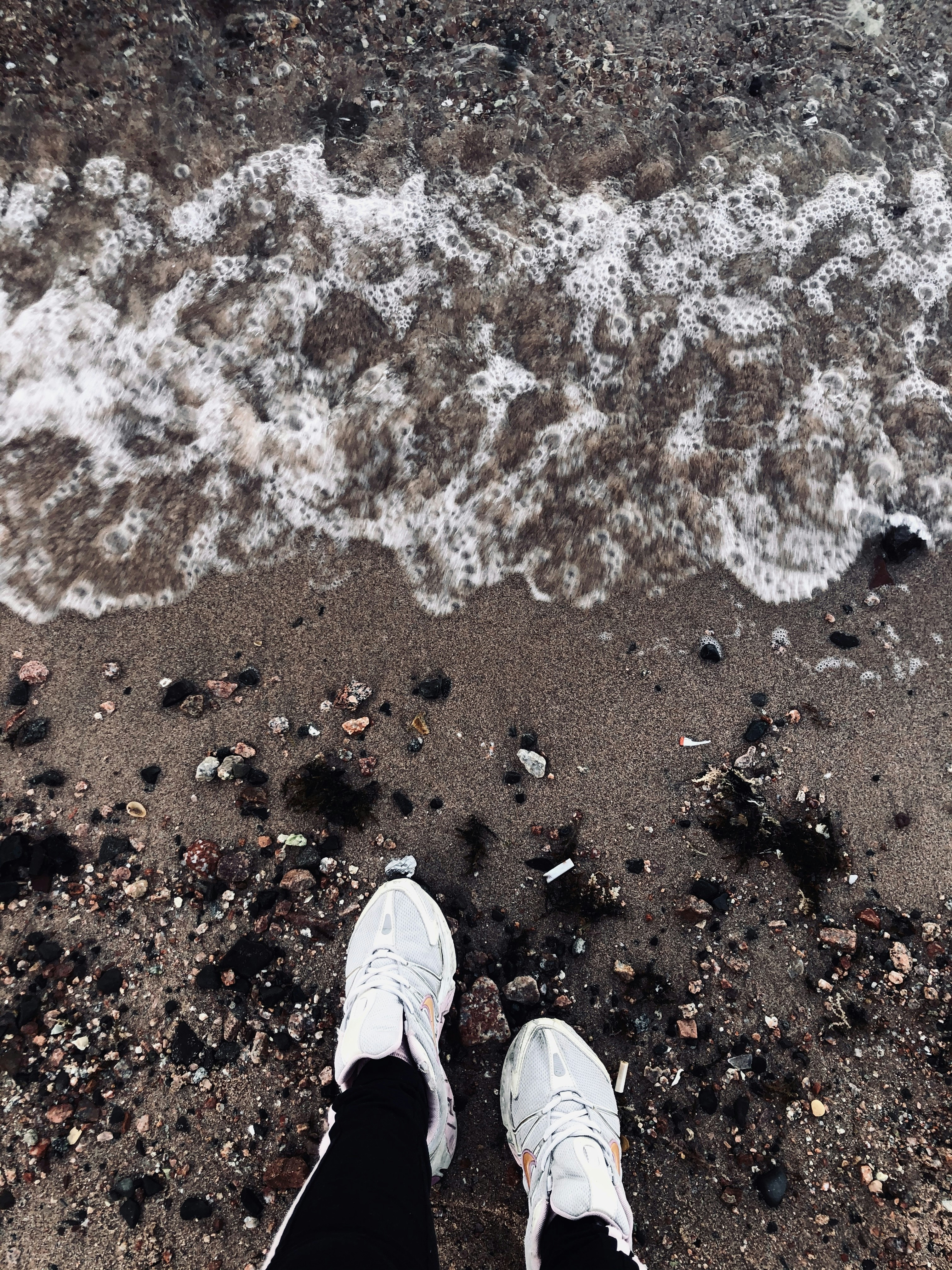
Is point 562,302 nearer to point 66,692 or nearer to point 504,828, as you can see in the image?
point 504,828

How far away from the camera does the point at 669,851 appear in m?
2.91

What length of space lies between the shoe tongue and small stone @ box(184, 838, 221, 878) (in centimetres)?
87

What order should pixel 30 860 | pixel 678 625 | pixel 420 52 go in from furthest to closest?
pixel 420 52
pixel 678 625
pixel 30 860

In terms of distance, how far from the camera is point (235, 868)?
286 centimetres

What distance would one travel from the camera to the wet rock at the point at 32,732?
2.91m

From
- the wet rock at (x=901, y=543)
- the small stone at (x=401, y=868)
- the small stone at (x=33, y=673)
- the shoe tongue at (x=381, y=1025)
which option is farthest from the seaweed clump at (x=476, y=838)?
the wet rock at (x=901, y=543)

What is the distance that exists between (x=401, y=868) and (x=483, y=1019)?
71cm

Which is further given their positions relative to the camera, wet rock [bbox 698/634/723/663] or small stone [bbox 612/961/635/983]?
wet rock [bbox 698/634/723/663]

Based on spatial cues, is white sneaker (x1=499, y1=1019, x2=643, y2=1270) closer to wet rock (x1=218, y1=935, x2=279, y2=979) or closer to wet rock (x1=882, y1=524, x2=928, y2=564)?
wet rock (x1=218, y1=935, x2=279, y2=979)

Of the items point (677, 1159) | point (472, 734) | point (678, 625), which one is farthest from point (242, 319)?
point (677, 1159)

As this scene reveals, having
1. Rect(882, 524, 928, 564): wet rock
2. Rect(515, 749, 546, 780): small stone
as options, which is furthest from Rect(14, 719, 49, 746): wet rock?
Rect(882, 524, 928, 564): wet rock

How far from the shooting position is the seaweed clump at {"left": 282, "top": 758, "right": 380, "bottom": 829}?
290 cm

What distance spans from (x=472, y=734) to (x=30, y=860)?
78.6 inches

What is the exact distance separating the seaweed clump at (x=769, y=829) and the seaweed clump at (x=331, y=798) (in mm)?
1519
